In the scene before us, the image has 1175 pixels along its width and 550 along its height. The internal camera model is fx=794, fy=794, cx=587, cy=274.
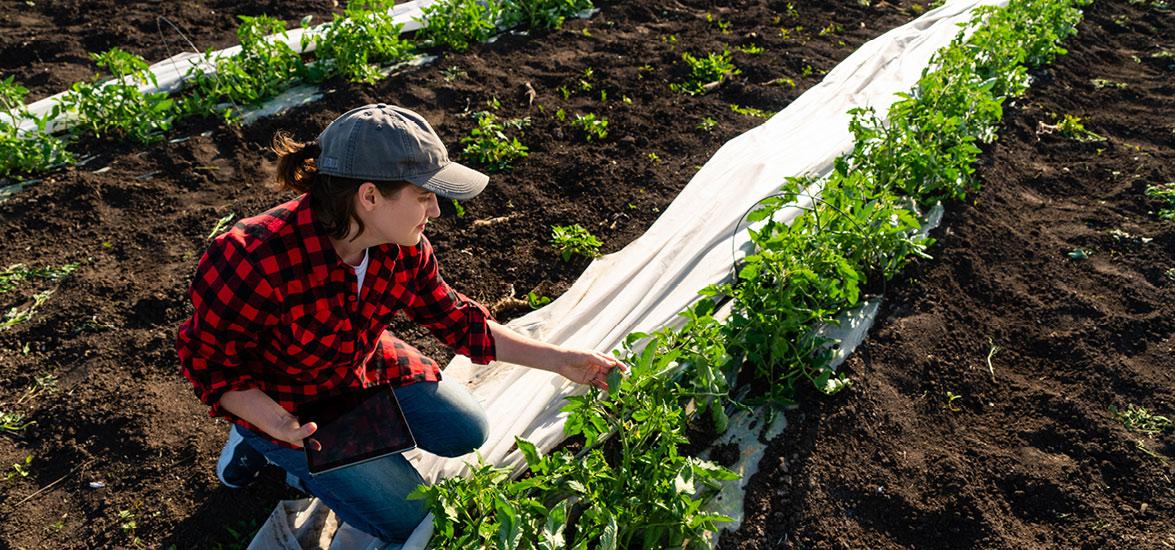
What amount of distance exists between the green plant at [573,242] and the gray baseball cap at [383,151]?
176 cm

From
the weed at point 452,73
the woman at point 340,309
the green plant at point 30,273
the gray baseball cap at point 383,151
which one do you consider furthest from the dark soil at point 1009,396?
the green plant at point 30,273

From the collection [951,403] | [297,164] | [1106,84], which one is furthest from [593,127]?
[1106,84]

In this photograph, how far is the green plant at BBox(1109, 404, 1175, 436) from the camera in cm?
287

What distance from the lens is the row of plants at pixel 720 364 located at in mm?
2250

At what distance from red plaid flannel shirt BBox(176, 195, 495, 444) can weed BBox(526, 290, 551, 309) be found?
96 cm

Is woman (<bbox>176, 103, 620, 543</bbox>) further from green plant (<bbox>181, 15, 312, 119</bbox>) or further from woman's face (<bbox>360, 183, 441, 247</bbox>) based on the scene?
green plant (<bbox>181, 15, 312, 119</bbox>)

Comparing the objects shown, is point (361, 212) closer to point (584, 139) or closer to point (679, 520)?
point (679, 520)

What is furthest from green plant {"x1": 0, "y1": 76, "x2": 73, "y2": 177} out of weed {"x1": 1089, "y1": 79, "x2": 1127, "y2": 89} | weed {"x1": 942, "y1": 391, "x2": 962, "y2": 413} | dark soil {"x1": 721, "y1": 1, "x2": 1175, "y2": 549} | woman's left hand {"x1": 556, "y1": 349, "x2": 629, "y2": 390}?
weed {"x1": 1089, "y1": 79, "x2": 1127, "y2": 89}

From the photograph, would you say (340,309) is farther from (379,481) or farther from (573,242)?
(573,242)

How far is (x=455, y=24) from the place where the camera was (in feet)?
17.9

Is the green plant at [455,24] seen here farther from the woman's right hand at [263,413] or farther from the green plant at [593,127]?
the woman's right hand at [263,413]

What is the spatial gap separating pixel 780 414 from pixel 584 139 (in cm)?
236

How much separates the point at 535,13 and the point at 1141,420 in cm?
455

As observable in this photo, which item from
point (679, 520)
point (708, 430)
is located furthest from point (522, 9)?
point (679, 520)
